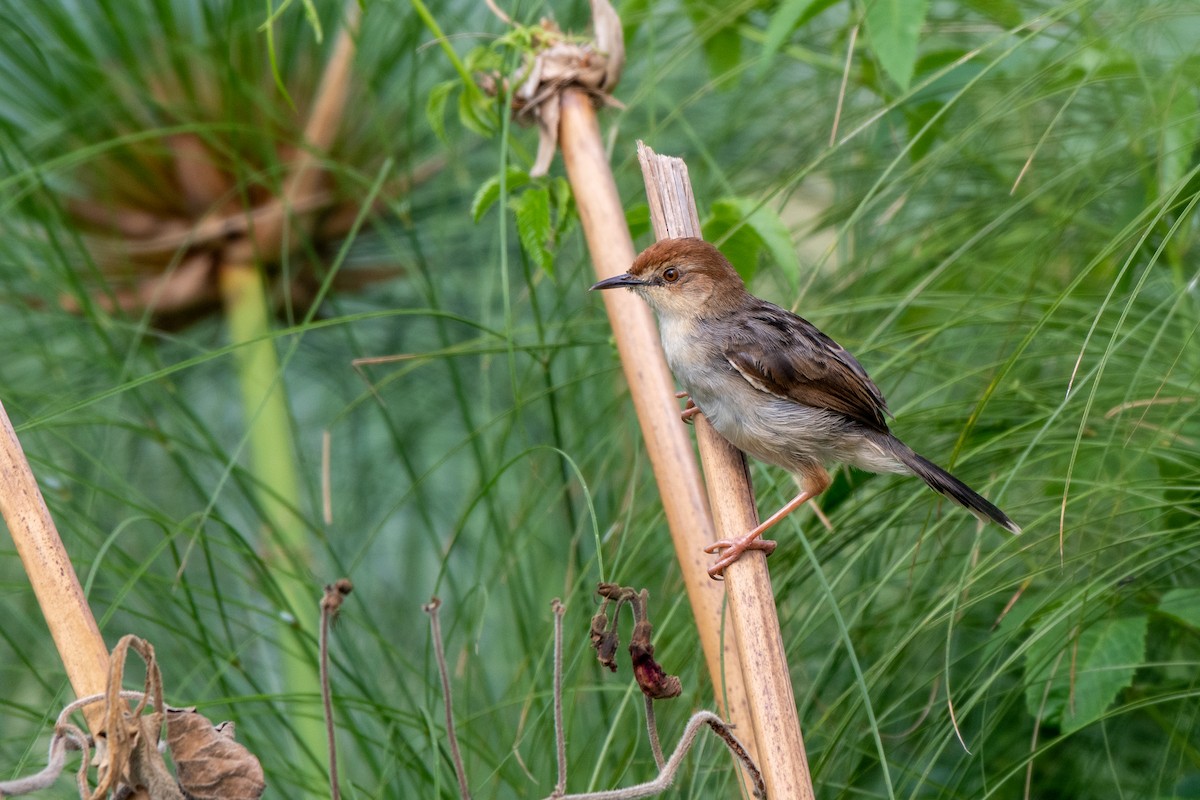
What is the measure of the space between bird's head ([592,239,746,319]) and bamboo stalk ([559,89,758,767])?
63 mm

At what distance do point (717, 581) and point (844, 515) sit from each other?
0.53 m

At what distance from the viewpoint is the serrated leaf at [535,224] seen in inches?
74.9

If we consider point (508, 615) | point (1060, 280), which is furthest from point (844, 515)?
point (508, 615)

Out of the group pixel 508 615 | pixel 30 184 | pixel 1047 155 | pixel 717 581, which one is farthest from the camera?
pixel 508 615

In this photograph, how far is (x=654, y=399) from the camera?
1860 millimetres

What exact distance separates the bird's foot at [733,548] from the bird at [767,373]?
1.27 feet

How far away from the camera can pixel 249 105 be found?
10.2ft

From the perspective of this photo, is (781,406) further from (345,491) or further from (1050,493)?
(345,491)

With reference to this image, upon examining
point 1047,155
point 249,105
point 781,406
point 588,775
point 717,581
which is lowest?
point 588,775

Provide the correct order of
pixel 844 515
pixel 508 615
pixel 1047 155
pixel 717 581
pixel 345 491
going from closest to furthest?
pixel 717 581 → pixel 844 515 → pixel 1047 155 → pixel 508 615 → pixel 345 491

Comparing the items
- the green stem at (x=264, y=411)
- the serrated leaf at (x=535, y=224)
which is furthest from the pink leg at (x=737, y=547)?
the green stem at (x=264, y=411)

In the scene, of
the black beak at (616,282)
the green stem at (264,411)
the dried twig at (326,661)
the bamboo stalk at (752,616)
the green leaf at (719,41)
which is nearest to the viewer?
the dried twig at (326,661)

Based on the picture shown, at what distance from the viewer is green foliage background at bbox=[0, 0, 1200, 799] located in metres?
2.02

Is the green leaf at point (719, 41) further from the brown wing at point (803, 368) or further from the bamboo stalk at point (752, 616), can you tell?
the bamboo stalk at point (752, 616)
